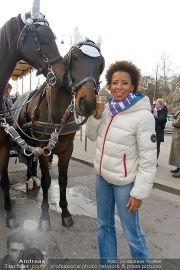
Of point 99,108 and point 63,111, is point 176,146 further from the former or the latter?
point 99,108

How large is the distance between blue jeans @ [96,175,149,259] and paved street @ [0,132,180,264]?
0.55 meters

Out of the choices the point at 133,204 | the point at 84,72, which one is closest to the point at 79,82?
the point at 84,72

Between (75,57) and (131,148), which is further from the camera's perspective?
(75,57)

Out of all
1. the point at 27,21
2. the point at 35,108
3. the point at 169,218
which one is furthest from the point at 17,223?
the point at 27,21

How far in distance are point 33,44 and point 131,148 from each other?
1456 mm

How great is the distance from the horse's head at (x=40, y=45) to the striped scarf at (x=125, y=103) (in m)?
0.80

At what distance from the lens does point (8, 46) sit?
3117 millimetres

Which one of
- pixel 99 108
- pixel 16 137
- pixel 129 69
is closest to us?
pixel 129 69

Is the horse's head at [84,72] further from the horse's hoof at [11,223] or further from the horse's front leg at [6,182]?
the horse's hoof at [11,223]

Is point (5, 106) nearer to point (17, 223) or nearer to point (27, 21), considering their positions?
point (27, 21)

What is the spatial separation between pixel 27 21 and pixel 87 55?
2.24ft

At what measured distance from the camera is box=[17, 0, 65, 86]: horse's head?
9.70ft

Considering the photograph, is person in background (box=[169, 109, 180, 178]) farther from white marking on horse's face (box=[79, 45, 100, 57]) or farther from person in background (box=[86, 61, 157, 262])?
person in background (box=[86, 61, 157, 262])

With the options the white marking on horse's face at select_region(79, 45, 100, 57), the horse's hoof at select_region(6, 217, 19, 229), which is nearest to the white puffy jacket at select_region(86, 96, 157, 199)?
the white marking on horse's face at select_region(79, 45, 100, 57)
